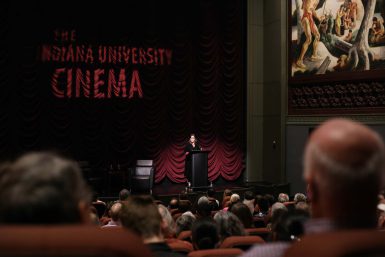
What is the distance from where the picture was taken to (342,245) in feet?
3.68

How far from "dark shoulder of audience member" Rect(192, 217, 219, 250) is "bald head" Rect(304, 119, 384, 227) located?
285cm

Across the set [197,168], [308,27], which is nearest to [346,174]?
[197,168]

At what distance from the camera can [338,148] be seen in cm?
127

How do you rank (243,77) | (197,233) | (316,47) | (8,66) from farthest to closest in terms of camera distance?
(243,77)
(316,47)
(8,66)
(197,233)

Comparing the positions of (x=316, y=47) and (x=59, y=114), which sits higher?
(x=316, y=47)

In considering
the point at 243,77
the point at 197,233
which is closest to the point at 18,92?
the point at 243,77

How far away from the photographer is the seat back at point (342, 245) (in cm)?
111

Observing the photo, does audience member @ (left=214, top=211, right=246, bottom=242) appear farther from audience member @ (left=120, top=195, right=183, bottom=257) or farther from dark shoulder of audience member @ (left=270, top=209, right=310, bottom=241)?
dark shoulder of audience member @ (left=270, top=209, right=310, bottom=241)

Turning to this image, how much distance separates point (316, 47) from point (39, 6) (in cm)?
612

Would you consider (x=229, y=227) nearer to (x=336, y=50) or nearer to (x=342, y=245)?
(x=342, y=245)

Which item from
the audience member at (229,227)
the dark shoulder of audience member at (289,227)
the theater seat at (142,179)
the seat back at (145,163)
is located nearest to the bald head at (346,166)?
the dark shoulder of audience member at (289,227)

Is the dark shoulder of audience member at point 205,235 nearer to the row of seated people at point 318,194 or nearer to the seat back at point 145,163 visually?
the row of seated people at point 318,194

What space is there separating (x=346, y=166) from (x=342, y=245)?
214 mm

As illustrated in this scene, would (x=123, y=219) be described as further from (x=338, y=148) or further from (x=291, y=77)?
(x=291, y=77)
